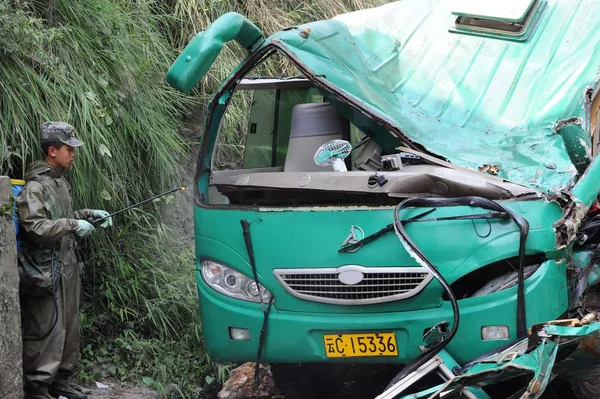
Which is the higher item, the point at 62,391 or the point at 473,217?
the point at 473,217

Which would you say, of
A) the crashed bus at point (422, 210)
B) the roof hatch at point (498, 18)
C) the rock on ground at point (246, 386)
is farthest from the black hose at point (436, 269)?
the rock on ground at point (246, 386)

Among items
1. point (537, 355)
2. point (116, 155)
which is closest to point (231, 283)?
point (537, 355)

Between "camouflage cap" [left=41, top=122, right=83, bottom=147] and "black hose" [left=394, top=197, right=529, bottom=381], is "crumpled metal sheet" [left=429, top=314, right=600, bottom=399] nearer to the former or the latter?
"black hose" [left=394, top=197, right=529, bottom=381]

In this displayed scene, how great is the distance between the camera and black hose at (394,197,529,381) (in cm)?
336

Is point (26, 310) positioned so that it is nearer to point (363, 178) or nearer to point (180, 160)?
point (363, 178)

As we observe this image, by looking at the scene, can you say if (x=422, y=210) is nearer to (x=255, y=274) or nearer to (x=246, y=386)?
(x=255, y=274)

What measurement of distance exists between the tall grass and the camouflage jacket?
413 millimetres

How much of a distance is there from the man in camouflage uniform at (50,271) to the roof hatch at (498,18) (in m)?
2.40

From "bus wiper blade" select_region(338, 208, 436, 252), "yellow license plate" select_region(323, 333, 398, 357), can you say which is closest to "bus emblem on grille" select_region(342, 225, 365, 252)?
"bus wiper blade" select_region(338, 208, 436, 252)

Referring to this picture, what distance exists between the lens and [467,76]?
4.50 meters

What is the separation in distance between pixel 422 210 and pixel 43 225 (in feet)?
6.76

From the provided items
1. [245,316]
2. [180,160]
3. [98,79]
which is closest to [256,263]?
[245,316]

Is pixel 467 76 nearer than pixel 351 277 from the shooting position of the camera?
No

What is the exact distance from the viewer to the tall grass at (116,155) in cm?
508
